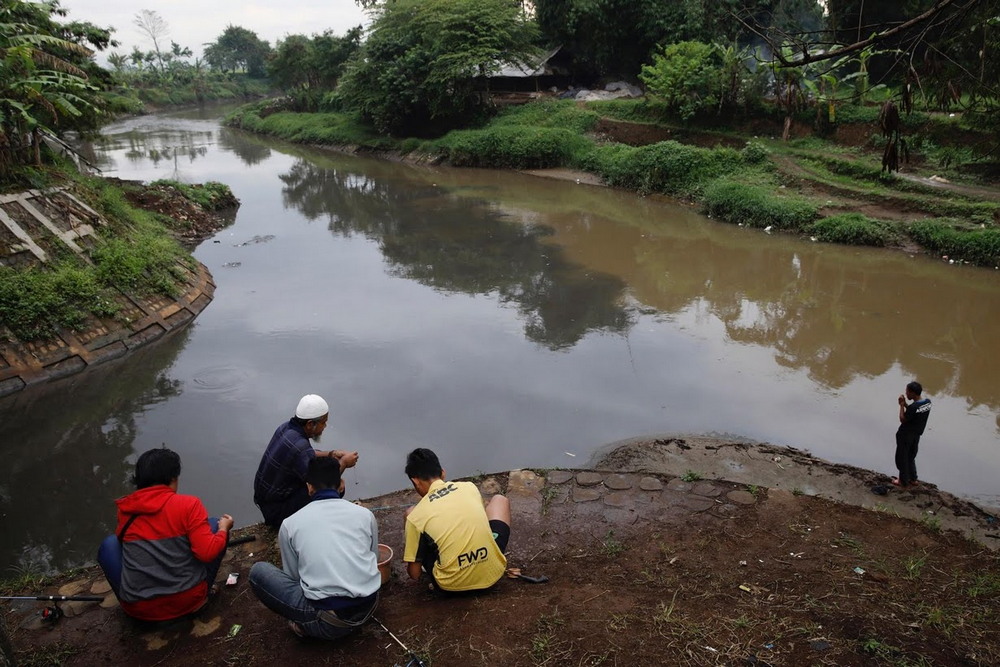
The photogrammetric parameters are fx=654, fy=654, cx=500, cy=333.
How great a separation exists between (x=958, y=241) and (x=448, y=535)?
13.1 metres

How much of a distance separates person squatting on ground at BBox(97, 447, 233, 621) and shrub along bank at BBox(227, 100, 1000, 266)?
552 inches

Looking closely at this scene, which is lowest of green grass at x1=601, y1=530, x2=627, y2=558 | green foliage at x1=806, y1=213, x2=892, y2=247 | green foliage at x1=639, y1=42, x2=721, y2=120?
green grass at x1=601, y1=530, x2=627, y2=558

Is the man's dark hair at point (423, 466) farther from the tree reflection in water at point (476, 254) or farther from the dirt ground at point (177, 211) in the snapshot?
the dirt ground at point (177, 211)

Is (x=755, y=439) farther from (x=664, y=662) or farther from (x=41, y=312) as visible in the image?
(x=41, y=312)

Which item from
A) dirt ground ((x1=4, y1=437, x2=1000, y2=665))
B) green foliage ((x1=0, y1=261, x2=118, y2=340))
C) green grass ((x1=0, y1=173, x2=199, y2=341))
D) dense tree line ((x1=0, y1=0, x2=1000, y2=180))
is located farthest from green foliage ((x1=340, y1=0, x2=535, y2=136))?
dirt ground ((x1=4, y1=437, x2=1000, y2=665))

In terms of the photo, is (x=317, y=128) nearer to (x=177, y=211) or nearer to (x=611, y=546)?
(x=177, y=211)

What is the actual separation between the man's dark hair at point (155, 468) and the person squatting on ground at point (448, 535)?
4.16ft

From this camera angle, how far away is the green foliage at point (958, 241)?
12.2 m

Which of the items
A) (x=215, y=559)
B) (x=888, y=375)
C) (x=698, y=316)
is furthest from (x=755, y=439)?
(x=215, y=559)

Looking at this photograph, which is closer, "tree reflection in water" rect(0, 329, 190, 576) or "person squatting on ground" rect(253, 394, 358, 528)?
"person squatting on ground" rect(253, 394, 358, 528)

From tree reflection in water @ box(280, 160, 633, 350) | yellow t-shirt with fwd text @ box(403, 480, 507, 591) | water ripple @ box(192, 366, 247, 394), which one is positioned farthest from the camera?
tree reflection in water @ box(280, 160, 633, 350)

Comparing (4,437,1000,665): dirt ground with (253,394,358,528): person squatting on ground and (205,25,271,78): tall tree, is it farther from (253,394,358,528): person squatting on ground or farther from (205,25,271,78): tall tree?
(205,25,271,78): tall tree

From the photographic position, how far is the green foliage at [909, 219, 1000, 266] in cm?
1219

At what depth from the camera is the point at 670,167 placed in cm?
1892
